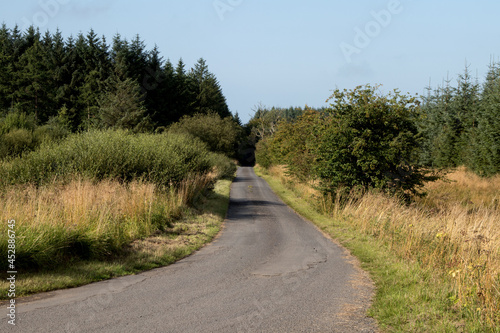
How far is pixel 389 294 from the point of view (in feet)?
23.1

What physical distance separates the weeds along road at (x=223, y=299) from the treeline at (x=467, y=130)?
107ft

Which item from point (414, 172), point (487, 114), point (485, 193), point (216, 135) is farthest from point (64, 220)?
point (216, 135)

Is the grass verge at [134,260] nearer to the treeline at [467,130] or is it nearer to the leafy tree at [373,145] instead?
the leafy tree at [373,145]

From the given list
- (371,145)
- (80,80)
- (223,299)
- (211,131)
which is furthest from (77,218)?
(80,80)

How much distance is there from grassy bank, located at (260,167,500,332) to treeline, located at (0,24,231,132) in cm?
3755

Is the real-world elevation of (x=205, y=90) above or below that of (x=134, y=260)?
above

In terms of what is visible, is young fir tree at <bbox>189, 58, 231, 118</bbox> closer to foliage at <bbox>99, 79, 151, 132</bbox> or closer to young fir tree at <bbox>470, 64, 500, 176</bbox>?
foliage at <bbox>99, 79, 151, 132</bbox>

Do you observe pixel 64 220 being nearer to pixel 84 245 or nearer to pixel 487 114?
pixel 84 245

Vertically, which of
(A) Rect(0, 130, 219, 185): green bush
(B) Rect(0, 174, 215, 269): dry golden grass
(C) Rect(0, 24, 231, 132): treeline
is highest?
(C) Rect(0, 24, 231, 132): treeline

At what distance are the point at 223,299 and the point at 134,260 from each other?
3532 millimetres

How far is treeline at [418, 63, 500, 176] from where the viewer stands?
37.6 metres

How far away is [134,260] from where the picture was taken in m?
9.36

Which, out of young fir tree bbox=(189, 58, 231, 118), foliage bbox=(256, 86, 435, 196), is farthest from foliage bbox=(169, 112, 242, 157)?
foliage bbox=(256, 86, 435, 196)

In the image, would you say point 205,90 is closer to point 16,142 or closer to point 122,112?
point 122,112
